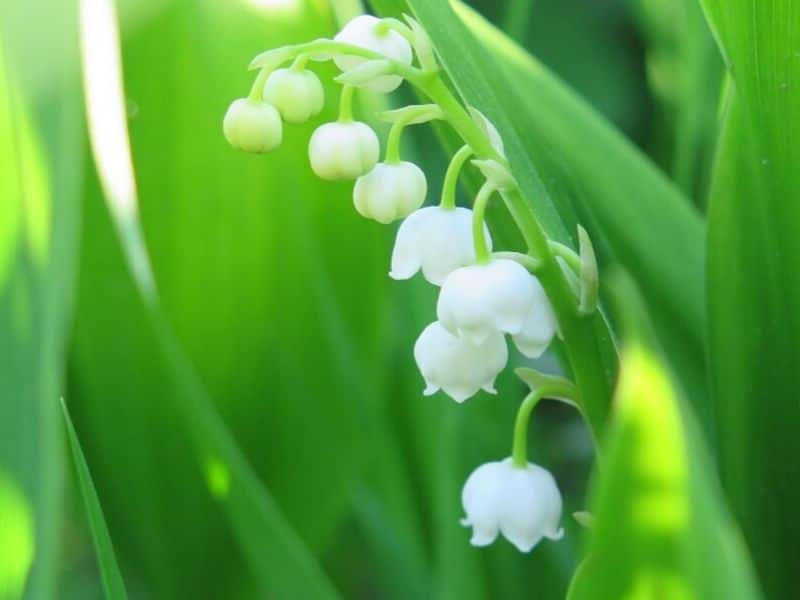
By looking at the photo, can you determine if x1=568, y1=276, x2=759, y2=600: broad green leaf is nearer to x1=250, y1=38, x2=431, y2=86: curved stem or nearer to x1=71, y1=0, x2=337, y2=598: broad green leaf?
x1=250, y1=38, x2=431, y2=86: curved stem

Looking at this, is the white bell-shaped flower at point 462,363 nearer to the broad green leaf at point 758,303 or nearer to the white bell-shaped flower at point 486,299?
the white bell-shaped flower at point 486,299

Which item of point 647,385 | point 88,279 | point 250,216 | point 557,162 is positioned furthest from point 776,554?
point 88,279

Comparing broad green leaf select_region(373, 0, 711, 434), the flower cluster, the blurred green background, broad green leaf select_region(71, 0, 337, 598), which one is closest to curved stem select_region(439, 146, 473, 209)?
the flower cluster

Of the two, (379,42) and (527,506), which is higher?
(379,42)

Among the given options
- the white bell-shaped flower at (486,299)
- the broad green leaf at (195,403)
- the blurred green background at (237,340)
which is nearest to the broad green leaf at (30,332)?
the broad green leaf at (195,403)

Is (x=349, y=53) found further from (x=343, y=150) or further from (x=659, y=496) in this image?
(x=659, y=496)

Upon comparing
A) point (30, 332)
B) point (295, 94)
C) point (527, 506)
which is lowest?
point (527, 506)

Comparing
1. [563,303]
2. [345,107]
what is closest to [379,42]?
[345,107]

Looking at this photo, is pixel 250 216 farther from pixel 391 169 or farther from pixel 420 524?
pixel 391 169
